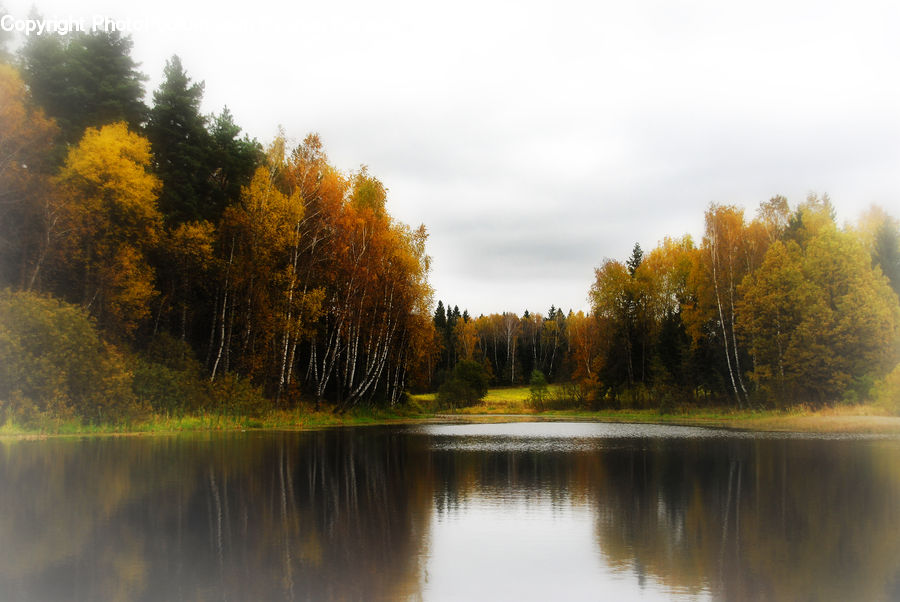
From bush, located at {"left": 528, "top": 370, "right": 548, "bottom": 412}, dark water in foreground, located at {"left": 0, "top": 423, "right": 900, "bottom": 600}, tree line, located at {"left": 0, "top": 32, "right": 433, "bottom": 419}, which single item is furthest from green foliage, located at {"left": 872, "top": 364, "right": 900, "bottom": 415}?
bush, located at {"left": 528, "top": 370, "right": 548, "bottom": 412}

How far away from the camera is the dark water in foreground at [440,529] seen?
632 cm

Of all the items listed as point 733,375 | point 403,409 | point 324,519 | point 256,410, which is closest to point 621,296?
point 733,375

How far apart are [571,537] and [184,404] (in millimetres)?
24341

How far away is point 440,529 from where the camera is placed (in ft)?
29.0

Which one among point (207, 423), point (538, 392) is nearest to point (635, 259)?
point (538, 392)

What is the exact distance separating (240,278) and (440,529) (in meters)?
27.5

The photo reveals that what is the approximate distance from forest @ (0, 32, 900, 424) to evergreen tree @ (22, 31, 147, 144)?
10 cm

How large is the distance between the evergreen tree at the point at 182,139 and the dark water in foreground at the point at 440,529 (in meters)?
21.3

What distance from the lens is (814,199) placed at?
5434cm

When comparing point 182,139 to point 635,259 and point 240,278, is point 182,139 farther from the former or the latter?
point 635,259

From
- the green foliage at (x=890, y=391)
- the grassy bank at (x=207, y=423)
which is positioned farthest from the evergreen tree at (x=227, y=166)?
the green foliage at (x=890, y=391)

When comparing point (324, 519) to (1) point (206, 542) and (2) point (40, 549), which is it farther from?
(2) point (40, 549)

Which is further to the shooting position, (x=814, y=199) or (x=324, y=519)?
(x=814, y=199)

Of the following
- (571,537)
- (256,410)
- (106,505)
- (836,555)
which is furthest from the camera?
(256,410)
